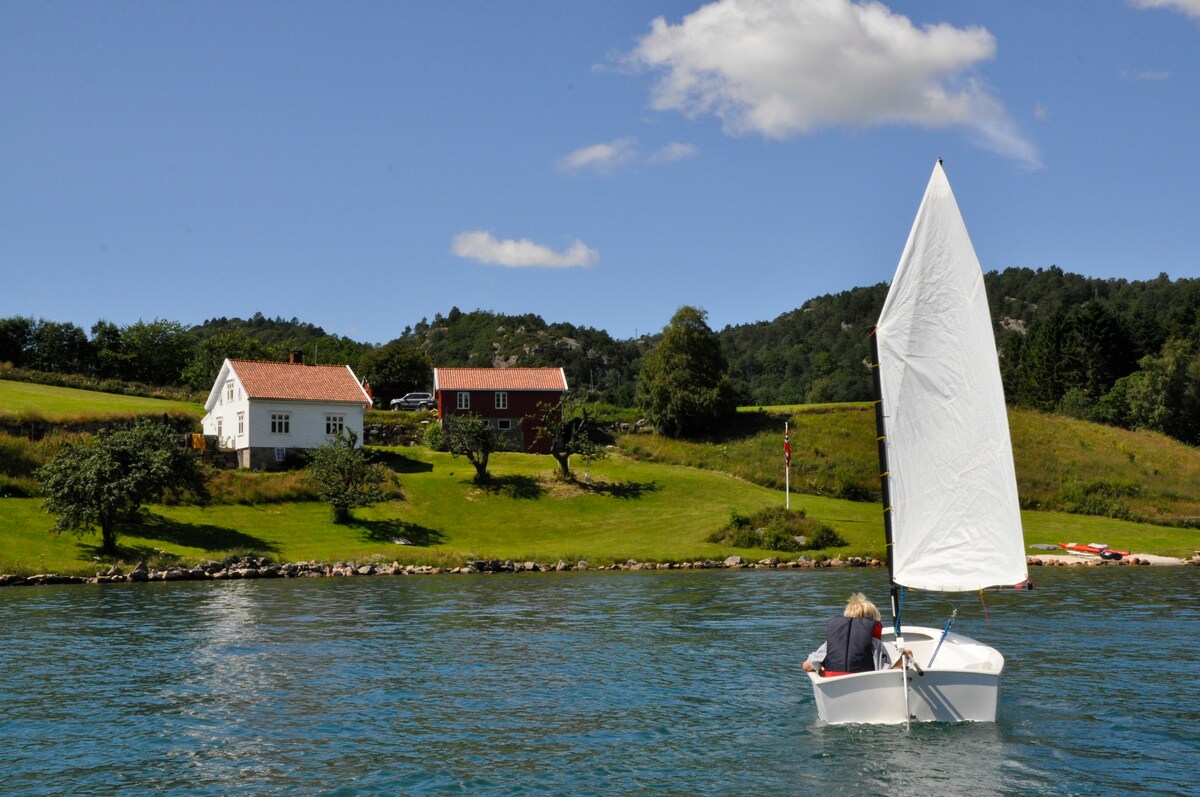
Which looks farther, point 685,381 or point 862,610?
point 685,381

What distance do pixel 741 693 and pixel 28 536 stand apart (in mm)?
40661

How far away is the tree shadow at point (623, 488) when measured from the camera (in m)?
67.7

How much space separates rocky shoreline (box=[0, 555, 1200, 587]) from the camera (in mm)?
46250

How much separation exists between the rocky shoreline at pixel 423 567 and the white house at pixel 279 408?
68.8 feet

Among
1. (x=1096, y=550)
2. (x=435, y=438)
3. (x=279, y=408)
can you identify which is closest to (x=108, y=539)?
(x=279, y=408)

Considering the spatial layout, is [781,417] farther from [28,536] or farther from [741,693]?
[741,693]

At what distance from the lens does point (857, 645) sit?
59.2 ft

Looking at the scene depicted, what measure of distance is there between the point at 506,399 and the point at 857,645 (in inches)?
2639

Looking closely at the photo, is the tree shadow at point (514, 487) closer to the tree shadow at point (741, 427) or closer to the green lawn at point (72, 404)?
the tree shadow at point (741, 427)

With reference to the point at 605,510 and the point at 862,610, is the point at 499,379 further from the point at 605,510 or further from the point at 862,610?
the point at 862,610

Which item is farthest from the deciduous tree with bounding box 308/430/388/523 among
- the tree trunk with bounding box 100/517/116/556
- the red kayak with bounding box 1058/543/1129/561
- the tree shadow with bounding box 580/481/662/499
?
the red kayak with bounding box 1058/543/1129/561

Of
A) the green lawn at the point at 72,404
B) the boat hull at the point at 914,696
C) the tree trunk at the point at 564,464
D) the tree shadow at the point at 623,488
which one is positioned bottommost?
the boat hull at the point at 914,696

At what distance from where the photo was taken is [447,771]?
1644 centimetres

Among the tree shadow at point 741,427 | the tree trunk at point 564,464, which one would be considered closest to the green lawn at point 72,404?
the tree trunk at point 564,464
